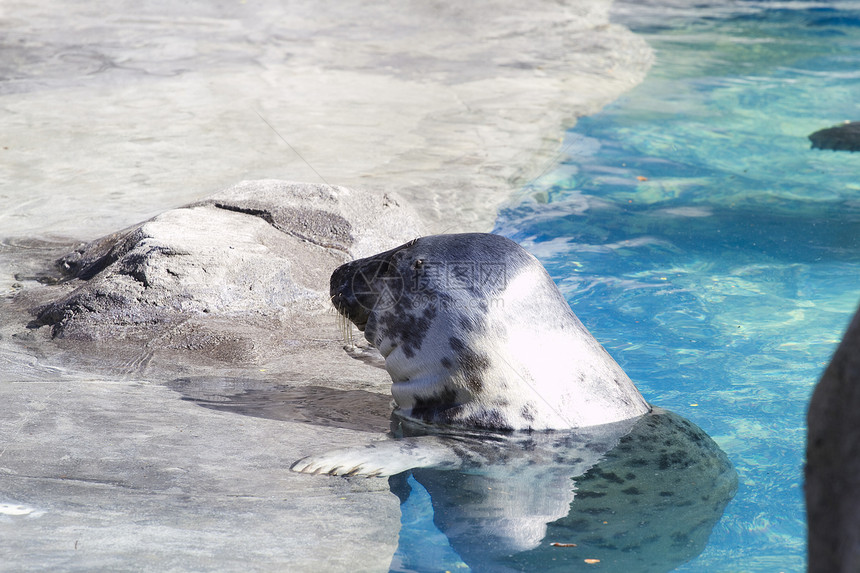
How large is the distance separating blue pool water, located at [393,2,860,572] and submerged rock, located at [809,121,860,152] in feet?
0.71

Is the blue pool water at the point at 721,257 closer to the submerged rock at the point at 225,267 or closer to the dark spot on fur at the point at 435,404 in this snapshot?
the dark spot on fur at the point at 435,404

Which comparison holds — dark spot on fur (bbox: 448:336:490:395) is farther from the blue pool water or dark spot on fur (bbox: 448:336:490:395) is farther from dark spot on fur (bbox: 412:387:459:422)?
the blue pool water

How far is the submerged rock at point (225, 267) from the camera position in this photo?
4.63 m

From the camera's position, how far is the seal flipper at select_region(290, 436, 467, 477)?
3.17m

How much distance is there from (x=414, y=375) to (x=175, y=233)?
1.92 metres

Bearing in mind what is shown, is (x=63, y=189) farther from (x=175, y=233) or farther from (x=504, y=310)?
(x=504, y=310)

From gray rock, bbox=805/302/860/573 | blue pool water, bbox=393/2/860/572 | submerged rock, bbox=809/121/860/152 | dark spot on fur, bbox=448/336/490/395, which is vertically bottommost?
blue pool water, bbox=393/2/860/572

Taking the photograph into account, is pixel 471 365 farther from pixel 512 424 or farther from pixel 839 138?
pixel 839 138

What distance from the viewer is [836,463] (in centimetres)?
167

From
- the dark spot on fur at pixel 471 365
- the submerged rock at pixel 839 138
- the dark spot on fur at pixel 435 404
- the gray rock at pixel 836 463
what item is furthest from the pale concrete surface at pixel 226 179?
the submerged rock at pixel 839 138

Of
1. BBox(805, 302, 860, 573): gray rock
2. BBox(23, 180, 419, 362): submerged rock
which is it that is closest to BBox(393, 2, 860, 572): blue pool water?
BBox(805, 302, 860, 573): gray rock

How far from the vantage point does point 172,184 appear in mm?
6914

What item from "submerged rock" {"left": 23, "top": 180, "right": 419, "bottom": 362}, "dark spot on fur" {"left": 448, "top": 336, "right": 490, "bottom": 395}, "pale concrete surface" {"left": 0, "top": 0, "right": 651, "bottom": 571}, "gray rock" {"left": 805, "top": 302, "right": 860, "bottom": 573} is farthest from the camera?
"submerged rock" {"left": 23, "top": 180, "right": 419, "bottom": 362}

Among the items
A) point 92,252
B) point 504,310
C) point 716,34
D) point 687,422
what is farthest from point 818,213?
point 716,34
